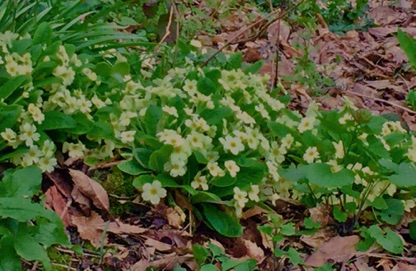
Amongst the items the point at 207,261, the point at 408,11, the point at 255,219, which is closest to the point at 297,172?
the point at 255,219

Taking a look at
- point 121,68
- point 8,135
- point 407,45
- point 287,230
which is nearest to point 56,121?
point 8,135

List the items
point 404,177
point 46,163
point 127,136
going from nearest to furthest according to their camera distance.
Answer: point 404,177 → point 46,163 → point 127,136

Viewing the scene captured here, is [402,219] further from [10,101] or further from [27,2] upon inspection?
[27,2]

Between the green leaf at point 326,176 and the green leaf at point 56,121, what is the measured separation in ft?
2.84

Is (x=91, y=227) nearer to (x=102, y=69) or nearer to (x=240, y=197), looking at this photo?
(x=240, y=197)

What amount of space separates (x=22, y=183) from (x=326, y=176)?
3.32 feet

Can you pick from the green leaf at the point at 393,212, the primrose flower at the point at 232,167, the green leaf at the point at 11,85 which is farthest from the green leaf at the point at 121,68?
the green leaf at the point at 393,212

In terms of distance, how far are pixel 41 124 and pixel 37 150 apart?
12 centimetres

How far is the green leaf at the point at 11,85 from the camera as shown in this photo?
256cm

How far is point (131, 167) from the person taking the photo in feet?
8.55

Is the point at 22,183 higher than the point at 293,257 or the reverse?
higher

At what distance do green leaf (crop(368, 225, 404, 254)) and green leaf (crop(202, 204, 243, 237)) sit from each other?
471 mm

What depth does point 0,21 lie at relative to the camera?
3.14 meters

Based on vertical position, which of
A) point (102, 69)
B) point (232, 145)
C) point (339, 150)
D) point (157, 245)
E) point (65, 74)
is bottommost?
point (157, 245)
